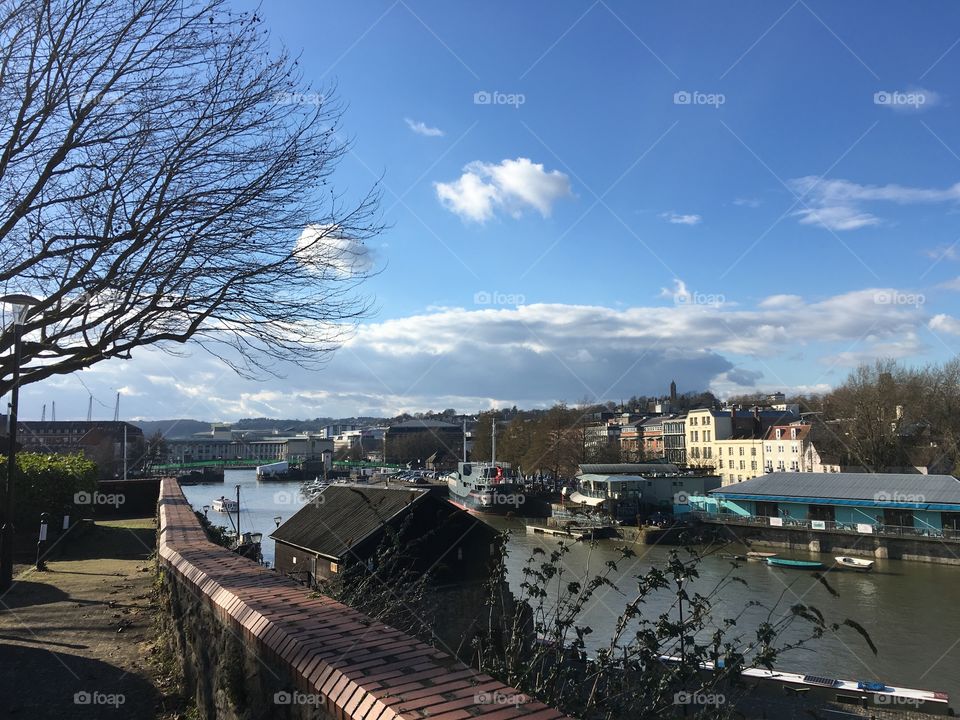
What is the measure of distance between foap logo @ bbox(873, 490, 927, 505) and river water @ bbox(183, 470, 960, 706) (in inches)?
170

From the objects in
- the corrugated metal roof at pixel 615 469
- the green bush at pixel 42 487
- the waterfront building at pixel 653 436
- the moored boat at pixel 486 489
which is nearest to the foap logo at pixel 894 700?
the green bush at pixel 42 487

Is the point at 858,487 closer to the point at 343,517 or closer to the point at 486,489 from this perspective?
the point at 486,489

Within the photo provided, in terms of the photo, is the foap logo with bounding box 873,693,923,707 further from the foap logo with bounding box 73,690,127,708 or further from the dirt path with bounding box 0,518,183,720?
the foap logo with bounding box 73,690,127,708

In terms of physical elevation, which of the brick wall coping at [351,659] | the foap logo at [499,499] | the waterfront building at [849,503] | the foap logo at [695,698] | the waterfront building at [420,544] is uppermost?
the brick wall coping at [351,659]

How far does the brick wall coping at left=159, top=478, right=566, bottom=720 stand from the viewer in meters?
2.55

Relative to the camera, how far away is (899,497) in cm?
4200

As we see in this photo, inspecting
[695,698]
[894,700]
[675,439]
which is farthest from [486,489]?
[695,698]

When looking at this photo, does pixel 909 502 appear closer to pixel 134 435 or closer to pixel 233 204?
pixel 233 204

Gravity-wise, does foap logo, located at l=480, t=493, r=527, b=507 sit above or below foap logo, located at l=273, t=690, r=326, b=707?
below

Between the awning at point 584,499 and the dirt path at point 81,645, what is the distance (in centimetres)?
4826

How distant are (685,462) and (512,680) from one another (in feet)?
276

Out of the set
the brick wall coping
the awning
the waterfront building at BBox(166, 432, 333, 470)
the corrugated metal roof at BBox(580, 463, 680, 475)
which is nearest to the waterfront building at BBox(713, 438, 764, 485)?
the corrugated metal roof at BBox(580, 463, 680, 475)

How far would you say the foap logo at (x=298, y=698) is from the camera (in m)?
2.91

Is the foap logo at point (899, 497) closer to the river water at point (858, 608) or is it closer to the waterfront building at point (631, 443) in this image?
the river water at point (858, 608)
